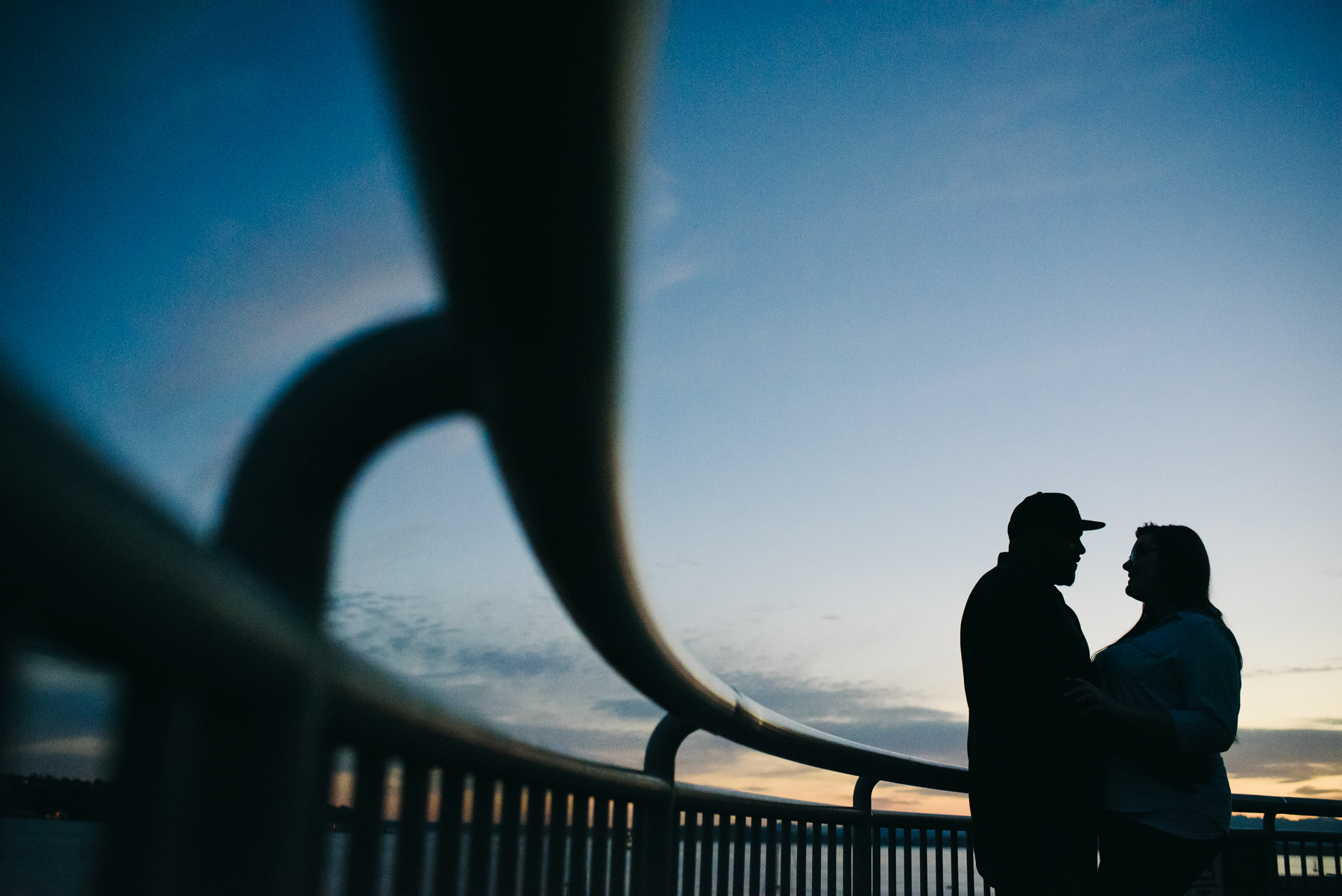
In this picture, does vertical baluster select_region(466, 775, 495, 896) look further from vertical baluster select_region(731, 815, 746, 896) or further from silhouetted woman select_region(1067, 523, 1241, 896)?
silhouetted woman select_region(1067, 523, 1241, 896)

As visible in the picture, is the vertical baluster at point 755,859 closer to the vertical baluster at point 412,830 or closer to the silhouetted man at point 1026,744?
the silhouetted man at point 1026,744

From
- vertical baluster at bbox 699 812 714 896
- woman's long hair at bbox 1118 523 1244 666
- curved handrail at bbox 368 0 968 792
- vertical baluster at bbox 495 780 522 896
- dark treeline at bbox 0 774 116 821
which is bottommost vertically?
vertical baluster at bbox 699 812 714 896

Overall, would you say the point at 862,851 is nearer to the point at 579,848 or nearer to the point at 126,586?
the point at 579,848

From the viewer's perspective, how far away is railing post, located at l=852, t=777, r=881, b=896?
3.52m

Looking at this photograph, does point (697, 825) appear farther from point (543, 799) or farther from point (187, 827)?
point (187, 827)

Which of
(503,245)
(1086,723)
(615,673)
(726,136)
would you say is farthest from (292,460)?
(726,136)

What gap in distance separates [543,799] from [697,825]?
1.05m

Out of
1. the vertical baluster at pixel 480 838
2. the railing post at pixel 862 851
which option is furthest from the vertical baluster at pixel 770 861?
the vertical baluster at pixel 480 838

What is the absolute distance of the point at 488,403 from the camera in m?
0.65

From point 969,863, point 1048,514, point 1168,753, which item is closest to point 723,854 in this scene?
point 1168,753

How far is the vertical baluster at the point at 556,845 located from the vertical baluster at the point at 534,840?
0.05m

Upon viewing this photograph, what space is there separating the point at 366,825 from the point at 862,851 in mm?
3084

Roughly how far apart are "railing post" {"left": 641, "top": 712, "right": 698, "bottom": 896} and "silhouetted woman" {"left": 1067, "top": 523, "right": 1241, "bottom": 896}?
1673 millimetres

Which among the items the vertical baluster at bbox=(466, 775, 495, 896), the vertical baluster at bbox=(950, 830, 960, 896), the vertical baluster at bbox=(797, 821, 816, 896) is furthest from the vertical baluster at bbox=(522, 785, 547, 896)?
the vertical baluster at bbox=(950, 830, 960, 896)
